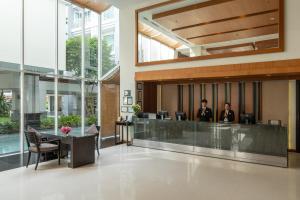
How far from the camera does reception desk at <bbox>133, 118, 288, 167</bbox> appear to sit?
5812 mm

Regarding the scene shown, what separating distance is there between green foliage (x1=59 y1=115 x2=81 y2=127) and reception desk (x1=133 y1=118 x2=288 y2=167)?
7.59ft

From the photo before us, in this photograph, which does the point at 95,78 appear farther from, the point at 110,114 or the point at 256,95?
the point at 256,95

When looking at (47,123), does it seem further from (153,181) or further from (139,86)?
(153,181)

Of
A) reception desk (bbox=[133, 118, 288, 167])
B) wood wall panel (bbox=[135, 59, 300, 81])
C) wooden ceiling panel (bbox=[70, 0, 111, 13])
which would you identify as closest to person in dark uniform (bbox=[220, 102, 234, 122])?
wood wall panel (bbox=[135, 59, 300, 81])

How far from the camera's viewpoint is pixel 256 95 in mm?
7754

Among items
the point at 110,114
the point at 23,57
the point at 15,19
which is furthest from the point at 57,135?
the point at 110,114

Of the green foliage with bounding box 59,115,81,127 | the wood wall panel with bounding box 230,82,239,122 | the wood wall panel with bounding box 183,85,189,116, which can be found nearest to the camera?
the wood wall panel with bounding box 230,82,239,122

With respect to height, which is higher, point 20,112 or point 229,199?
point 20,112

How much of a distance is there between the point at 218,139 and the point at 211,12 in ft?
12.8

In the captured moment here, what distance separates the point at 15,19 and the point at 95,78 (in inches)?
138

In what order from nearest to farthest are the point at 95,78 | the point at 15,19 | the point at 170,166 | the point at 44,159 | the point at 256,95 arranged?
1. the point at 170,166
2. the point at 44,159
3. the point at 15,19
4. the point at 256,95
5. the point at 95,78

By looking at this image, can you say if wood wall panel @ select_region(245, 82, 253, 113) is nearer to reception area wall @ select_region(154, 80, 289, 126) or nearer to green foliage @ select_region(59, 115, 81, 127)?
reception area wall @ select_region(154, 80, 289, 126)

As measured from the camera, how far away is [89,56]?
9.17m

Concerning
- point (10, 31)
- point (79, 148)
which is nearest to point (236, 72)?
point (79, 148)
